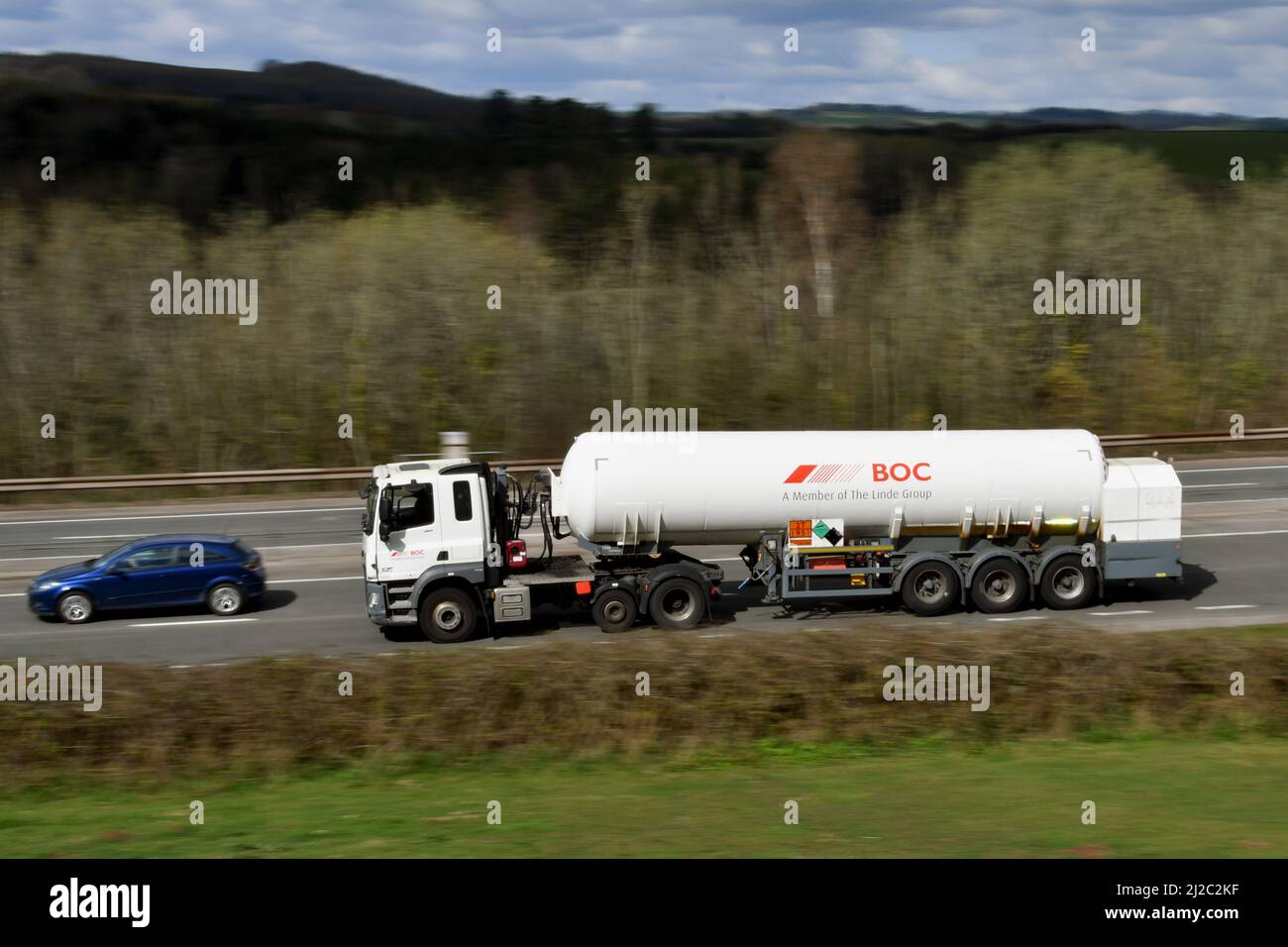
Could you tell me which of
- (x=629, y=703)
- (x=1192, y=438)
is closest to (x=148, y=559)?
(x=629, y=703)

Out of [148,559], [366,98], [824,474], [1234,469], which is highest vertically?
[366,98]

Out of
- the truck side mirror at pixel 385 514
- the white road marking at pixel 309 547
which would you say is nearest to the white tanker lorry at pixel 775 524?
the truck side mirror at pixel 385 514

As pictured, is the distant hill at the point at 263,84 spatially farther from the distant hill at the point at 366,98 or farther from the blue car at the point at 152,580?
the blue car at the point at 152,580

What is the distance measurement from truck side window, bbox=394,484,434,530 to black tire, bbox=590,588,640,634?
117 inches

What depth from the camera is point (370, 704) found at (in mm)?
13164

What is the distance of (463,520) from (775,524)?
4.97 metres

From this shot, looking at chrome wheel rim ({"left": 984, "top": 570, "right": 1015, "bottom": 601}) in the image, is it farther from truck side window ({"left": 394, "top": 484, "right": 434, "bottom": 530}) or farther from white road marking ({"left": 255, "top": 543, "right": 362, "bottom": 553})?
white road marking ({"left": 255, "top": 543, "right": 362, "bottom": 553})

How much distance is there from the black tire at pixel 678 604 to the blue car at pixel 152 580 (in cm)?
744

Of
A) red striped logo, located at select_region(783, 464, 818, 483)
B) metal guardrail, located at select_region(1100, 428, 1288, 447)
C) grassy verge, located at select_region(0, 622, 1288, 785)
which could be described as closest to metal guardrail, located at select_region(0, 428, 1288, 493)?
red striped logo, located at select_region(783, 464, 818, 483)

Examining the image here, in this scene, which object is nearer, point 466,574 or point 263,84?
point 466,574

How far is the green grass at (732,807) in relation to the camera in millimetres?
8898

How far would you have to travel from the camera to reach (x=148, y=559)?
2144cm

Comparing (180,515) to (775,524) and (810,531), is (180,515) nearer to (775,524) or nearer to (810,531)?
(775,524)

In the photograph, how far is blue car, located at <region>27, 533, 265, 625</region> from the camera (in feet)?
69.6
